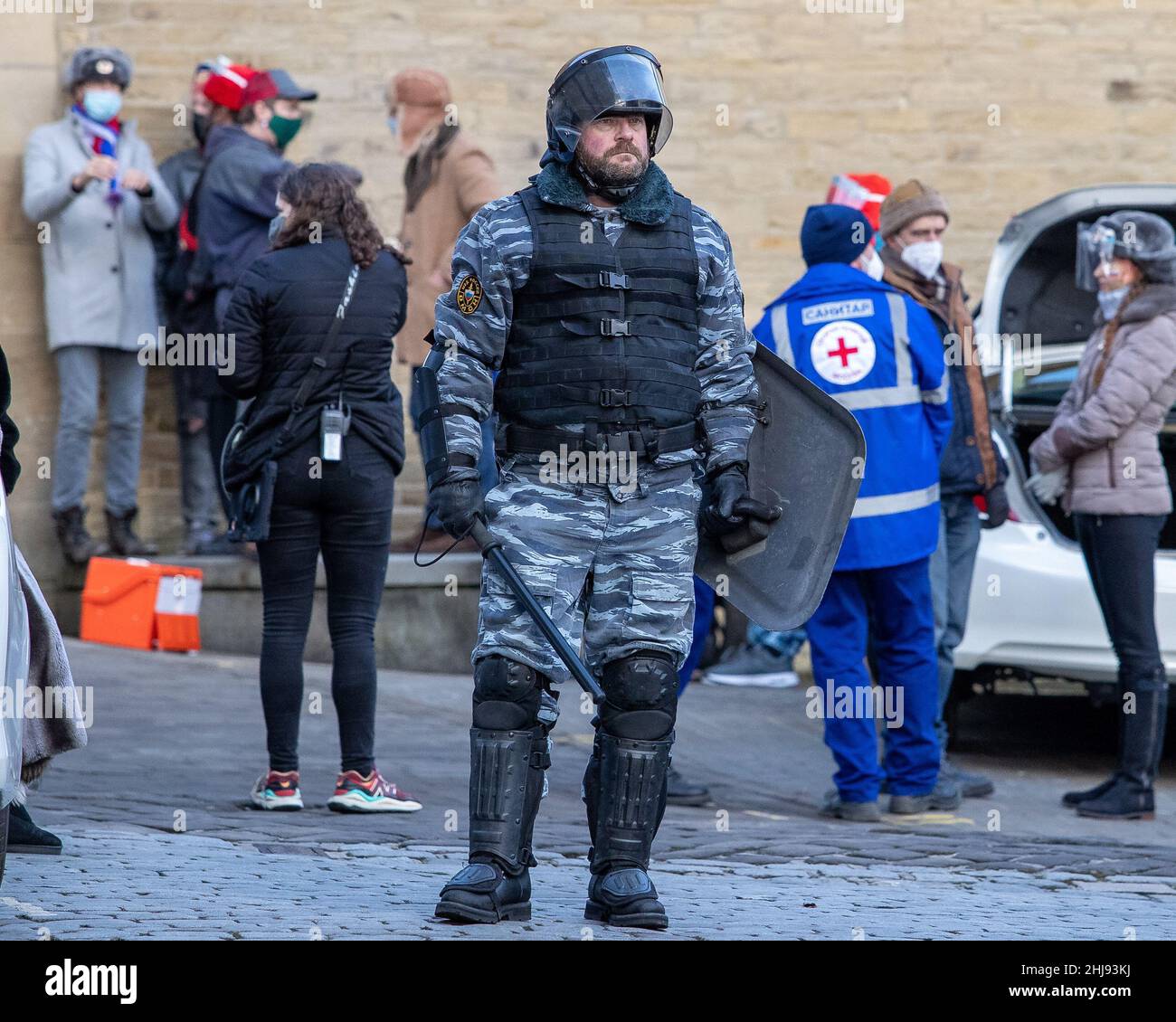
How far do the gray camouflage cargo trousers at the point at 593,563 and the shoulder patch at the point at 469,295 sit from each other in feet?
1.23

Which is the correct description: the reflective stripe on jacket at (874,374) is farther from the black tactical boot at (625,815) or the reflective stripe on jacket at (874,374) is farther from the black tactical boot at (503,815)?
the black tactical boot at (503,815)

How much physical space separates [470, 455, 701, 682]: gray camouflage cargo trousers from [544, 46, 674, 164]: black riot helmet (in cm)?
79

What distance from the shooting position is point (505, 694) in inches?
195

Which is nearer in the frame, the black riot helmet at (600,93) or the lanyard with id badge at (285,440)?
the black riot helmet at (600,93)

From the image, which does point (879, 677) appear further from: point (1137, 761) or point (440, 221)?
point (440, 221)

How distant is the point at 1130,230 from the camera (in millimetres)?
7703

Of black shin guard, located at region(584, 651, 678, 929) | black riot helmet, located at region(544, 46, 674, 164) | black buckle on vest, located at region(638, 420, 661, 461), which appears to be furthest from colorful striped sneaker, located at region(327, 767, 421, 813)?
black riot helmet, located at region(544, 46, 674, 164)

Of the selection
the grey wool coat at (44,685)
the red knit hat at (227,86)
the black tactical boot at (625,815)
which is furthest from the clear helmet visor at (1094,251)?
the red knit hat at (227,86)

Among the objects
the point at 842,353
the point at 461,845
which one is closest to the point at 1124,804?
the point at 842,353

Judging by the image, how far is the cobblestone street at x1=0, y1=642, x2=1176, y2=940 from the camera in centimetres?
500

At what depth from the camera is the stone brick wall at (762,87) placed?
37.9 ft

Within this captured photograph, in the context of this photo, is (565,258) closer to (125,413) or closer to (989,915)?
(989,915)

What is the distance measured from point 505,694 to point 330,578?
212 cm
